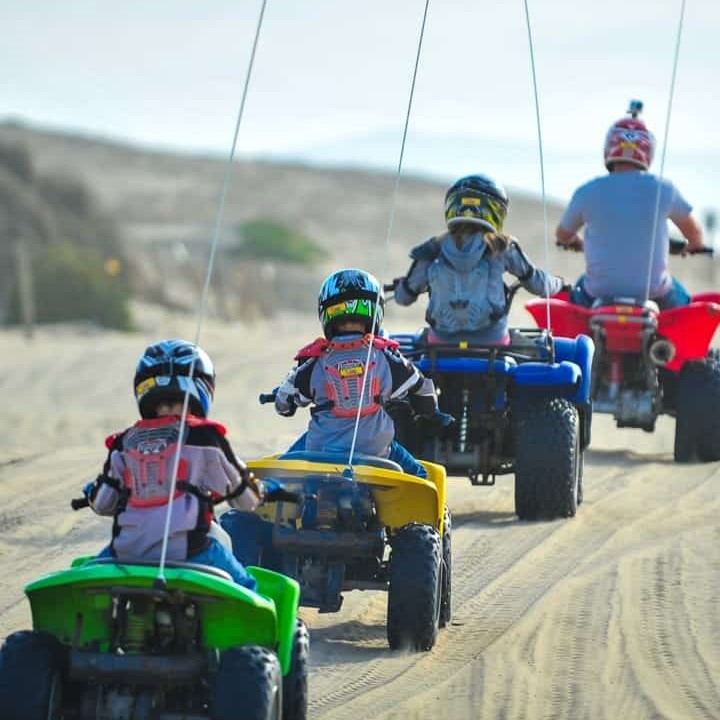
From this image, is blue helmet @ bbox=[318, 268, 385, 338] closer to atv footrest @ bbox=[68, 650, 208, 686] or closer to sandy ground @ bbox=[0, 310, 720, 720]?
sandy ground @ bbox=[0, 310, 720, 720]

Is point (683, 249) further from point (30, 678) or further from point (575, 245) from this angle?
point (30, 678)

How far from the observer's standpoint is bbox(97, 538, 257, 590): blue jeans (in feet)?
23.8

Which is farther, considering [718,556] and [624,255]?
[624,255]

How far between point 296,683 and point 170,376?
1182 mm

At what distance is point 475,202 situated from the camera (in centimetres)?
1274

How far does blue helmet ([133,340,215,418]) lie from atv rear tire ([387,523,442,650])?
5.95 ft

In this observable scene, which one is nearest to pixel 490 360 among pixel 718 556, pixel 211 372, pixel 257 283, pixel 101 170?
pixel 718 556

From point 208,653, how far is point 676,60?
8.21m

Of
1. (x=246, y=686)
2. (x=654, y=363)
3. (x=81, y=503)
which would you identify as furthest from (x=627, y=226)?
(x=246, y=686)

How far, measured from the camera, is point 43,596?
23.3 ft

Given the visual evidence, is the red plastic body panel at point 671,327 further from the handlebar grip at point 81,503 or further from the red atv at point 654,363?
the handlebar grip at point 81,503

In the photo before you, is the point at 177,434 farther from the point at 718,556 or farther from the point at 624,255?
the point at 624,255

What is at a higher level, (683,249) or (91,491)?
(683,249)

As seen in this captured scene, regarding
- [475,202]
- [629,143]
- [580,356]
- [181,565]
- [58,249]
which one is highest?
[58,249]
